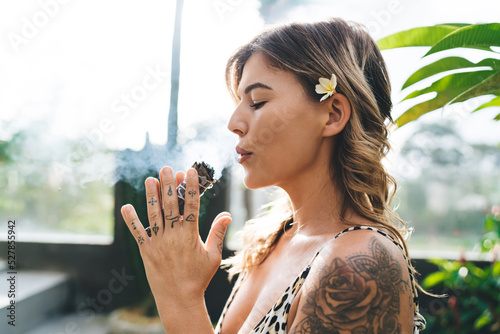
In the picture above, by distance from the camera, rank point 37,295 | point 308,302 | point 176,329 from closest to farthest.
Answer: point 308,302, point 176,329, point 37,295

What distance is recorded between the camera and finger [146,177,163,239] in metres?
0.96

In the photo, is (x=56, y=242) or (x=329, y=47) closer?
(x=329, y=47)

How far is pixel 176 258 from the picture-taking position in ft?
3.08

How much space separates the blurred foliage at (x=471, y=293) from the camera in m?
2.35

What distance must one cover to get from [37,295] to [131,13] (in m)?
1.97

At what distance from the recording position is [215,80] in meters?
2.07

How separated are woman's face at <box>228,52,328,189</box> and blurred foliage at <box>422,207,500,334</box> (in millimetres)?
2004

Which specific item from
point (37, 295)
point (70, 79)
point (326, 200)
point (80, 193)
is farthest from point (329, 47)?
point (37, 295)

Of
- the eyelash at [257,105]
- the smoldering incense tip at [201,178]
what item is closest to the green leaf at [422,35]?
the eyelash at [257,105]

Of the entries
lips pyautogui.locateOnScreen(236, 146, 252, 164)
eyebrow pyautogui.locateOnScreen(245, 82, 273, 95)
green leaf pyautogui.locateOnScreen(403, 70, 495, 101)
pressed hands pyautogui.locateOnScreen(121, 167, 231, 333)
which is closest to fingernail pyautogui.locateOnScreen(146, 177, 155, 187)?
pressed hands pyautogui.locateOnScreen(121, 167, 231, 333)

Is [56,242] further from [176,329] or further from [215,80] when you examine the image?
[176,329]

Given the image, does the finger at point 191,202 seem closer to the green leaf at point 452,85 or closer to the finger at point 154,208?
the finger at point 154,208

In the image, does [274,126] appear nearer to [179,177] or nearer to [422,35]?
[179,177]

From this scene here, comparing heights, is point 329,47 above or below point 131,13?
below
